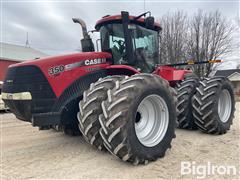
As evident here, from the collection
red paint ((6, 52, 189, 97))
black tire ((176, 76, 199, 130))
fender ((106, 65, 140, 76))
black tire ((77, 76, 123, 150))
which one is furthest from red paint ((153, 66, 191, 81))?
black tire ((77, 76, 123, 150))

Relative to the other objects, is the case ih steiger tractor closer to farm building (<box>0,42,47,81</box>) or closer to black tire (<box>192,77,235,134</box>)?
black tire (<box>192,77,235,134</box>)

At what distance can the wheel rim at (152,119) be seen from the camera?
3873 mm

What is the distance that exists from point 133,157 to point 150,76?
50.4 inches

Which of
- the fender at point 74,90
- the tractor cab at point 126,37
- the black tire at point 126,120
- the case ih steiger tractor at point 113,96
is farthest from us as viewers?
the tractor cab at point 126,37

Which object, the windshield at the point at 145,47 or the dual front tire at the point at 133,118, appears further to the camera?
the windshield at the point at 145,47

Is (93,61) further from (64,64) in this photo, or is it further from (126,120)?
(126,120)

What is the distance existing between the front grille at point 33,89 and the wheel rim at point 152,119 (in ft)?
4.81

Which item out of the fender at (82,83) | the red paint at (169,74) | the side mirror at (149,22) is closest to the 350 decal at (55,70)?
the fender at (82,83)

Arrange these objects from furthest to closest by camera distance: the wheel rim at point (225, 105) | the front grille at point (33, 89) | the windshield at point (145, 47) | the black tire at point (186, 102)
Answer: the wheel rim at point (225, 105), the black tire at point (186, 102), the windshield at point (145, 47), the front grille at point (33, 89)

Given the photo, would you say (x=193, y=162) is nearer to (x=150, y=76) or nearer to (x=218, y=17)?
(x=150, y=76)

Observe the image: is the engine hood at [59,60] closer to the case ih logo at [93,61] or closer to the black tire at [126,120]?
the case ih logo at [93,61]

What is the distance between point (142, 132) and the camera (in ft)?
12.8

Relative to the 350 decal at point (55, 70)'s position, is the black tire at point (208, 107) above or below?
below

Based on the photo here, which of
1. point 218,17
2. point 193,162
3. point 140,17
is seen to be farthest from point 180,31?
point 193,162
